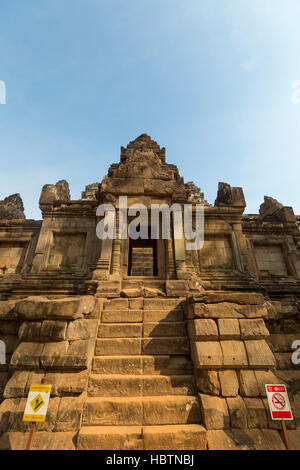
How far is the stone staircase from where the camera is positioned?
3.36 m

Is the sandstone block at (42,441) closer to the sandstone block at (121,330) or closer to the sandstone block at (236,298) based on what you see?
the sandstone block at (121,330)

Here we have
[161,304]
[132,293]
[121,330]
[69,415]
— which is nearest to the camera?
[69,415]

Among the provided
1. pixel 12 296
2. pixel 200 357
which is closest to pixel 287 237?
pixel 200 357

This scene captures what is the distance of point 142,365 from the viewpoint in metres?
4.53

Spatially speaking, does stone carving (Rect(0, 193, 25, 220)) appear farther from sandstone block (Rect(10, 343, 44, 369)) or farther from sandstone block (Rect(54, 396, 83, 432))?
sandstone block (Rect(54, 396, 83, 432))

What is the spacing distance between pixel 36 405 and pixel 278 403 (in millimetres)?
3695

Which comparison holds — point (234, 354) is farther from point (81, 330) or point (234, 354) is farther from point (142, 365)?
point (81, 330)

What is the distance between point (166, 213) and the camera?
9.30 metres

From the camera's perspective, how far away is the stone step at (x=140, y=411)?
3707mm

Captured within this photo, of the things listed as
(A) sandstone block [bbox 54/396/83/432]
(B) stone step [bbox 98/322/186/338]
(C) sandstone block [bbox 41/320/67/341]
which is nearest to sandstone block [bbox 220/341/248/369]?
(B) stone step [bbox 98/322/186/338]

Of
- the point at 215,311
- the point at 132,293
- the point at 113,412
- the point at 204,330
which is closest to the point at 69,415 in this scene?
the point at 113,412

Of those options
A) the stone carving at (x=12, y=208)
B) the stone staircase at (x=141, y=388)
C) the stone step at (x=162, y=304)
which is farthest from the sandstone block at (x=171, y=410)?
the stone carving at (x=12, y=208)

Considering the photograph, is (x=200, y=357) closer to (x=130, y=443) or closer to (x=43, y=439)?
(x=130, y=443)

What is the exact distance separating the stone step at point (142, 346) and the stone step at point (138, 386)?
21.8 inches
